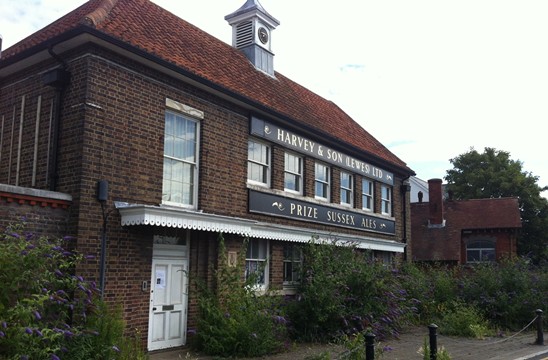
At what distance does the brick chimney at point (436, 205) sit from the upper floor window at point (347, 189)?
13.9m

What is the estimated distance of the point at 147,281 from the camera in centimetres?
1105

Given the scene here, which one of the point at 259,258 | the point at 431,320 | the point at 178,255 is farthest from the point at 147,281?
the point at 431,320

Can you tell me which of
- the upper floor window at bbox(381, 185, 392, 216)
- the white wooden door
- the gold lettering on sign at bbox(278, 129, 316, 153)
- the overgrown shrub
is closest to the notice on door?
the white wooden door

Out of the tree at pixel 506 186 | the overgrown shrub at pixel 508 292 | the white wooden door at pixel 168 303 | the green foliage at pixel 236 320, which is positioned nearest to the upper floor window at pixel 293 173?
the green foliage at pixel 236 320

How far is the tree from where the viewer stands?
124 feet

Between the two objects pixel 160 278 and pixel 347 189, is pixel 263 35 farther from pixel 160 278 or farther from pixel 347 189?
pixel 160 278

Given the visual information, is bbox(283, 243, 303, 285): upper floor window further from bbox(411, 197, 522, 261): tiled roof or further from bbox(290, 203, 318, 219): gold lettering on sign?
bbox(411, 197, 522, 261): tiled roof

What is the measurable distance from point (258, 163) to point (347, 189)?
5.09 m

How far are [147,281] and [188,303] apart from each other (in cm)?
135

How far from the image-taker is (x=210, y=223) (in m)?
11.4

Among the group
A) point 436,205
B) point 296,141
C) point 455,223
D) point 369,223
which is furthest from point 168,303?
point 455,223

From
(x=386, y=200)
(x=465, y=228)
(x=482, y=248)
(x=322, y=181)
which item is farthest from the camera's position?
(x=482, y=248)

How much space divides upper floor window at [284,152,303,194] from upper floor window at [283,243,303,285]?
1.70 meters

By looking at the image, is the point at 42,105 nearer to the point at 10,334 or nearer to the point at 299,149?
the point at 10,334
